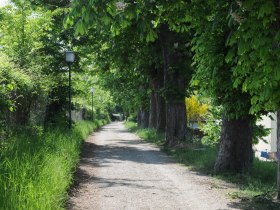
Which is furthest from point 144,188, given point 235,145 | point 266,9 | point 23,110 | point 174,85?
point 174,85

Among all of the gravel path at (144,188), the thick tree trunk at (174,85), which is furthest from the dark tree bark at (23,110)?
the thick tree trunk at (174,85)

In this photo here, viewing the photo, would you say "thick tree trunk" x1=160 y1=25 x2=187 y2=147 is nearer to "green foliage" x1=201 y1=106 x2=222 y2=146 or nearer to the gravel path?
"green foliage" x1=201 y1=106 x2=222 y2=146

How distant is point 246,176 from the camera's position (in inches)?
440

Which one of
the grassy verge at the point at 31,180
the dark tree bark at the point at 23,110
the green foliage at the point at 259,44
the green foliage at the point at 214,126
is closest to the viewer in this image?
the grassy verge at the point at 31,180

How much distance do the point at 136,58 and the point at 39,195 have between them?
49.4ft

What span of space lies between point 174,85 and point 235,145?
7468mm

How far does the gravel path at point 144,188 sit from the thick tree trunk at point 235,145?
30.9 inches

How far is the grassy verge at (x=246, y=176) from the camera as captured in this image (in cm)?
836

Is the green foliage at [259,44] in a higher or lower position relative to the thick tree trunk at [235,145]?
higher

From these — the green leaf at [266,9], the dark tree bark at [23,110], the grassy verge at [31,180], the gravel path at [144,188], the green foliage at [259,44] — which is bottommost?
the gravel path at [144,188]

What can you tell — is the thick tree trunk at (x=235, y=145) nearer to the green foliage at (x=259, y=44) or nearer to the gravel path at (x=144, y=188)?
the gravel path at (x=144, y=188)

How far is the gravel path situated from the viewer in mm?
8141

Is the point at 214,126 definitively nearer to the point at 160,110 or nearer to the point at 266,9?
the point at 160,110

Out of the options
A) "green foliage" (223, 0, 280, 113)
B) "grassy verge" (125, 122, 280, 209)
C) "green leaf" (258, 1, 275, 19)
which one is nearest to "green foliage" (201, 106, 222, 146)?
"grassy verge" (125, 122, 280, 209)
